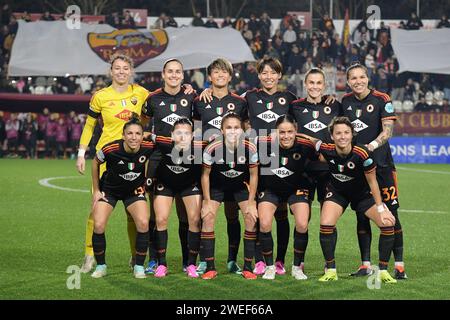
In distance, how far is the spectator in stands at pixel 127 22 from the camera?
95.9ft

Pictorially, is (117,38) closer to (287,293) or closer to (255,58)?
(255,58)

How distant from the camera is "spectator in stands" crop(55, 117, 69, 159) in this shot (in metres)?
27.4

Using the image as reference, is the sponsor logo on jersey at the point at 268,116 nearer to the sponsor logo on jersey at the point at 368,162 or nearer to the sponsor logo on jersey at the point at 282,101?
the sponsor logo on jersey at the point at 282,101

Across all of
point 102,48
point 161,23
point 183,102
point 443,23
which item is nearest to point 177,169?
point 183,102

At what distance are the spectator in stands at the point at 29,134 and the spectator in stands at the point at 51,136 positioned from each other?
37 cm

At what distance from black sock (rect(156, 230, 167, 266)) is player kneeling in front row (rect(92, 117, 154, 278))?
169 mm

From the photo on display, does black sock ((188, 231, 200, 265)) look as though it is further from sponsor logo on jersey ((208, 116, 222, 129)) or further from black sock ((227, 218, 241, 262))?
sponsor logo on jersey ((208, 116, 222, 129))

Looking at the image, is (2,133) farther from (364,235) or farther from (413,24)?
(364,235)

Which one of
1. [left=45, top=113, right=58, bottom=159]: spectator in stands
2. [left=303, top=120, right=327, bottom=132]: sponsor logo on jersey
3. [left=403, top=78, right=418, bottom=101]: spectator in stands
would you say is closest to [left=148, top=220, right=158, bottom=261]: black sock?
[left=303, top=120, right=327, bottom=132]: sponsor logo on jersey

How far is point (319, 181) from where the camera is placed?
29.5 feet

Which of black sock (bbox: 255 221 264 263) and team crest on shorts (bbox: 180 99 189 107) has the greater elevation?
team crest on shorts (bbox: 180 99 189 107)

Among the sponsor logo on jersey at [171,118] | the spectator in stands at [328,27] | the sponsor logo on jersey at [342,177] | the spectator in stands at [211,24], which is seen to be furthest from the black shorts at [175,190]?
the spectator in stands at [328,27]

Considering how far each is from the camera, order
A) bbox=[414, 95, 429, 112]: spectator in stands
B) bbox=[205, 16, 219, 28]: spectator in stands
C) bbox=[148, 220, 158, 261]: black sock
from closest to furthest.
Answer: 1. bbox=[148, 220, 158, 261]: black sock
2. bbox=[414, 95, 429, 112]: spectator in stands
3. bbox=[205, 16, 219, 28]: spectator in stands

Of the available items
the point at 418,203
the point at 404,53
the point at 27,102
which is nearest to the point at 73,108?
the point at 27,102
